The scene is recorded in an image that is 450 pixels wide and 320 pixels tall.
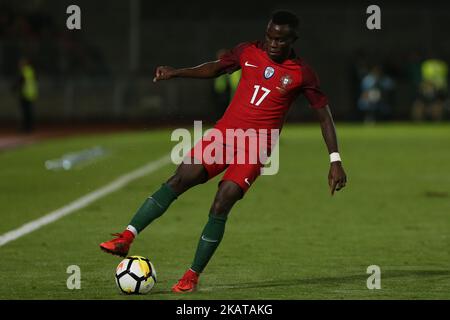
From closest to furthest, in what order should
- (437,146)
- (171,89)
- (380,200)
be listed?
(380,200), (437,146), (171,89)

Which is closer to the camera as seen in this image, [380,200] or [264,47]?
[264,47]

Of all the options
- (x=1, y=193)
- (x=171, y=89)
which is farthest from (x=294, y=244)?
(x=171, y=89)

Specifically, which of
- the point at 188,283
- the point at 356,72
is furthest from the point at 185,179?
the point at 356,72

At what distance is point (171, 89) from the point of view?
1518 inches

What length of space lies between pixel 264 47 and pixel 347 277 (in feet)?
6.40

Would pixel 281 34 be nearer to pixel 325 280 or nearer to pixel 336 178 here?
pixel 336 178

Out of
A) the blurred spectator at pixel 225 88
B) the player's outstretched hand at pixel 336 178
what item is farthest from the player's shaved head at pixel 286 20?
the blurred spectator at pixel 225 88

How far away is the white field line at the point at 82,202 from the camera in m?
12.5

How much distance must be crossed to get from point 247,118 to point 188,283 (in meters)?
1.33

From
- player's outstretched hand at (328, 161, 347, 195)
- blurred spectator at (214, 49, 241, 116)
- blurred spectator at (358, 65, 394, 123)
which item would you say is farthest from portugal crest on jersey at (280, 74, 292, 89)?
blurred spectator at (358, 65, 394, 123)

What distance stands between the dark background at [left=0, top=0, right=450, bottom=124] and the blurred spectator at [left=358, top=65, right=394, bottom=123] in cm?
51

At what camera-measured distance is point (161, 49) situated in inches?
1566

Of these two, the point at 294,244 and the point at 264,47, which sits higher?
the point at 264,47

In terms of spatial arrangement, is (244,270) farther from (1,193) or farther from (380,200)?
(1,193)
